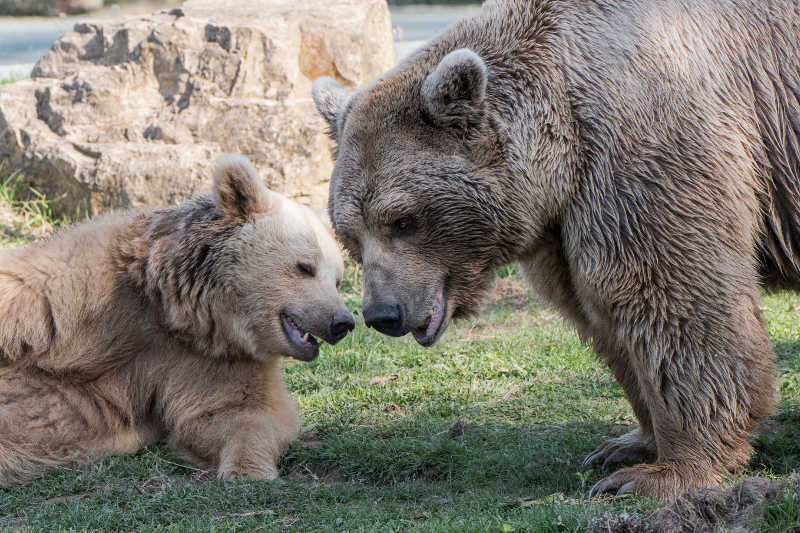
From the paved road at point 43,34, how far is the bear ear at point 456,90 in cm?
789

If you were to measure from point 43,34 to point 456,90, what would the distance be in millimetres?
15030

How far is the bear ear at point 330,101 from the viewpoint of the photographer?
5105mm

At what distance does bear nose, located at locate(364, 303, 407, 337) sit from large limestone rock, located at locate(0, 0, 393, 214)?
4.62 metres

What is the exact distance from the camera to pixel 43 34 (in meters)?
17.4

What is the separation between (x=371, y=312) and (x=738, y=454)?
1.76 meters

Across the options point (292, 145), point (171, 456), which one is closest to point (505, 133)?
point (171, 456)

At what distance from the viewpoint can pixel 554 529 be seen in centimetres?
374

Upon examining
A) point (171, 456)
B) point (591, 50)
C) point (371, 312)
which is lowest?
point (171, 456)

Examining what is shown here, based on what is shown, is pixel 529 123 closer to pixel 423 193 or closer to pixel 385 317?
pixel 423 193

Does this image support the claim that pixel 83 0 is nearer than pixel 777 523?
No

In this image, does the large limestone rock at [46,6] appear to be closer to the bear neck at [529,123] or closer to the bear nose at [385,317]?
the bear neck at [529,123]

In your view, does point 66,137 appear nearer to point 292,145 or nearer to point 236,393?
point 292,145

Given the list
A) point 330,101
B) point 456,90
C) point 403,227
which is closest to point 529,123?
point 456,90

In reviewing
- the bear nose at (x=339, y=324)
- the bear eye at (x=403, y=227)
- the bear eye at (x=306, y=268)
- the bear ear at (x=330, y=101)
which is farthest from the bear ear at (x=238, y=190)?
the bear eye at (x=403, y=227)
